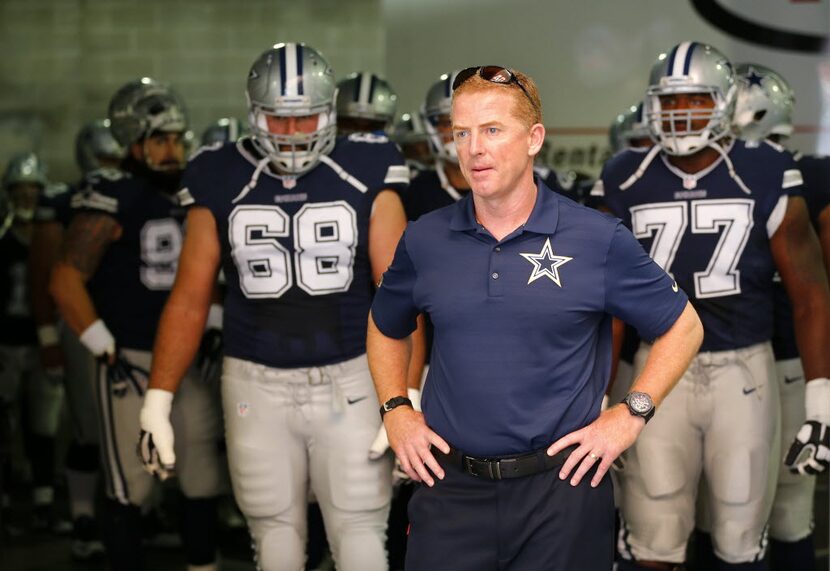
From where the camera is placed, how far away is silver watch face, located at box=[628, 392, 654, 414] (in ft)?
7.86

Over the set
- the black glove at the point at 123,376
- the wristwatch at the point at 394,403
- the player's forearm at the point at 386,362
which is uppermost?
the player's forearm at the point at 386,362

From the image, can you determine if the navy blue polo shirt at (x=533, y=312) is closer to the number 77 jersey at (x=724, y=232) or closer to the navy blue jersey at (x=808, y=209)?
the number 77 jersey at (x=724, y=232)

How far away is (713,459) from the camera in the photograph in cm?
336

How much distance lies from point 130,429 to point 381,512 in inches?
39.9

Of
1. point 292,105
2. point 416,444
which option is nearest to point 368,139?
point 292,105

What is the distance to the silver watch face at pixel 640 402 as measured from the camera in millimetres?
2397

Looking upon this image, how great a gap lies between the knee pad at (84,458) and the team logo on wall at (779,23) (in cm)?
362

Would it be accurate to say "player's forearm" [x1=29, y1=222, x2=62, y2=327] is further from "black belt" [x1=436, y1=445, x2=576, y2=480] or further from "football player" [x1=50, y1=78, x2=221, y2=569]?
"black belt" [x1=436, y1=445, x2=576, y2=480]

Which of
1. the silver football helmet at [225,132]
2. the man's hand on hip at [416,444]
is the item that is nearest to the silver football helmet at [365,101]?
the silver football helmet at [225,132]

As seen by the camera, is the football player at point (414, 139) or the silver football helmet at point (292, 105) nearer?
the silver football helmet at point (292, 105)

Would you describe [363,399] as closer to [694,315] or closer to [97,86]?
[694,315]

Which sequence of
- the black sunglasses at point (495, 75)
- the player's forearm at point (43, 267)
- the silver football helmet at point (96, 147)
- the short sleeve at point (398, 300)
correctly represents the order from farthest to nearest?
1. the silver football helmet at point (96, 147)
2. the player's forearm at point (43, 267)
3. the short sleeve at point (398, 300)
4. the black sunglasses at point (495, 75)

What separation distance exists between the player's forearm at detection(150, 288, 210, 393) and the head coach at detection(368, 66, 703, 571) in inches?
40.5

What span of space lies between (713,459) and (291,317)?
1152 millimetres
